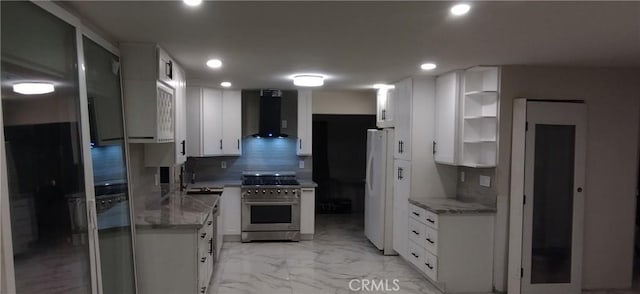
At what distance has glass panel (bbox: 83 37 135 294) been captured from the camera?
2619 millimetres

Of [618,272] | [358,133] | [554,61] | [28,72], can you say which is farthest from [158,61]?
[358,133]

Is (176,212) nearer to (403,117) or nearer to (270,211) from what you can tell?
(270,211)

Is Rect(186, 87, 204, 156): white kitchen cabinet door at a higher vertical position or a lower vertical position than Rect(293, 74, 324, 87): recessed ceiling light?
lower

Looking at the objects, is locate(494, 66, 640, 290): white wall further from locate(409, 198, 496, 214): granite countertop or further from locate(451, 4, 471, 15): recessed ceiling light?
locate(451, 4, 471, 15): recessed ceiling light

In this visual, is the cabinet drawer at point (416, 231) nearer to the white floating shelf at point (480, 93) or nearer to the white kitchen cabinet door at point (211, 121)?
the white floating shelf at point (480, 93)

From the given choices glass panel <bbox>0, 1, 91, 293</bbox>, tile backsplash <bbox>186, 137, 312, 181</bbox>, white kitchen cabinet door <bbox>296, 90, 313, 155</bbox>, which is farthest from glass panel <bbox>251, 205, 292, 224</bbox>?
glass panel <bbox>0, 1, 91, 293</bbox>

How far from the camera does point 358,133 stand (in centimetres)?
850

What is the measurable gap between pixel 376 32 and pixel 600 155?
2.97 m

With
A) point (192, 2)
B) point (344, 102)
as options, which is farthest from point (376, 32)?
point (344, 102)

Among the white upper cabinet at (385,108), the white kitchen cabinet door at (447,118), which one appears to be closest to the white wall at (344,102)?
the white upper cabinet at (385,108)

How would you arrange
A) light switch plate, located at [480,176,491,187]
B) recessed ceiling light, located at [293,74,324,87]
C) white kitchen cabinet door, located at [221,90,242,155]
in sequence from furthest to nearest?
white kitchen cabinet door, located at [221,90,242,155]
recessed ceiling light, located at [293,74,324,87]
light switch plate, located at [480,176,491,187]

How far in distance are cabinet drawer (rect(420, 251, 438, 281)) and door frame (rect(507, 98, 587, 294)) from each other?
0.71 meters

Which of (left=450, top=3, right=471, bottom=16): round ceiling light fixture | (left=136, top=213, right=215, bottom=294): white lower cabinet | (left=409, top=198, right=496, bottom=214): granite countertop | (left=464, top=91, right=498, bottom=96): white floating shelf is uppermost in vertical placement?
(left=450, top=3, right=471, bottom=16): round ceiling light fixture

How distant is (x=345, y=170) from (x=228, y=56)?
5229mm
